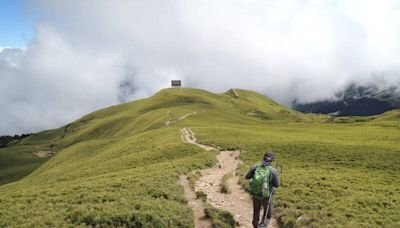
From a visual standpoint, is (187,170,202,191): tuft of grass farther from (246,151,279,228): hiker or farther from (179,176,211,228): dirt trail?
(246,151,279,228): hiker

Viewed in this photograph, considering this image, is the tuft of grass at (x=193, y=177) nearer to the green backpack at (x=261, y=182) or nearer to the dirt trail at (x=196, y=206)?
the dirt trail at (x=196, y=206)

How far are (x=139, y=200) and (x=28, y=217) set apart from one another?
242 inches

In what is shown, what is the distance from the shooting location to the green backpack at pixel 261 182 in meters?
16.6

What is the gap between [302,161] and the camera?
43.2 meters

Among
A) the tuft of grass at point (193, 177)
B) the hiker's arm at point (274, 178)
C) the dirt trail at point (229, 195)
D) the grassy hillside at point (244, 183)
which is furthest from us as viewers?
the tuft of grass at point (193, 177)

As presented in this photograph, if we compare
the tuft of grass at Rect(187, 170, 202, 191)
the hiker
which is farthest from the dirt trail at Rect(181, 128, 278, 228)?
the hiker

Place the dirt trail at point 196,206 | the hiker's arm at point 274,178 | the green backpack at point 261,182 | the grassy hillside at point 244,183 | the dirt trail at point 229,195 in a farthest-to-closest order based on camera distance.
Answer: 1. the dirt trail at point 229,195
2. the dirt trail at point 196,206
3. the grassy hillside at point 244,183
4. the hiker's arm at point 274,178
5. the green backpack at point 261,182

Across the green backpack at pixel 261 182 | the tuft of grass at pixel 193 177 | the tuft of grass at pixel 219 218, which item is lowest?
the tuft of grass at pixel 219 218

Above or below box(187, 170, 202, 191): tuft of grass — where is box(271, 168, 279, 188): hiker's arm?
above

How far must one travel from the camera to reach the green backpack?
54.4ft

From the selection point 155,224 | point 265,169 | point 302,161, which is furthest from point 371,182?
point 155,224

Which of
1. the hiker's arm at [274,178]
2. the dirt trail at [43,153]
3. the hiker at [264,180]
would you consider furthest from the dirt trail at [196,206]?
the dirt trail at [43,153]

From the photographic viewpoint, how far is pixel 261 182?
1658 cm

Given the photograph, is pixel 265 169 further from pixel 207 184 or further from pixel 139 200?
pixel 207 184
